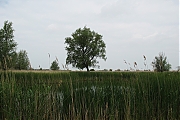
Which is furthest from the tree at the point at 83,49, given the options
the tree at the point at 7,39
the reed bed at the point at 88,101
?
the reed bed at the point at 88,101

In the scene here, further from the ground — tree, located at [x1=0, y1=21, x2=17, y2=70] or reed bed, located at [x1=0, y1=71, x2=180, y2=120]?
tree, located at [x1=0, y1=21, x2=17, y2=70]

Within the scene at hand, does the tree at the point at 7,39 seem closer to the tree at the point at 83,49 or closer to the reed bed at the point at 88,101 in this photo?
the tree at the point at 83,49

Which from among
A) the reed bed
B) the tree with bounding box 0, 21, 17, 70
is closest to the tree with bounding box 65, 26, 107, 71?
the tree with bounding box 0, 21, 17, 70

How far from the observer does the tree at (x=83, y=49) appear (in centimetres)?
3190

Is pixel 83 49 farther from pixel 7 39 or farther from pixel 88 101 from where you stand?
pixel 88 101

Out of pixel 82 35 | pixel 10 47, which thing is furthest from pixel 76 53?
pixel 10 47

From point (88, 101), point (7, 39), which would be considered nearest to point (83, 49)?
point (7, 39)

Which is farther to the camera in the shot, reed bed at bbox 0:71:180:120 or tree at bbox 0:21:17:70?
tree at bbox 0:21:17:70

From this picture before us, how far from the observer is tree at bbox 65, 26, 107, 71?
31.9 metres

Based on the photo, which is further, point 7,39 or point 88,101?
point 7,39

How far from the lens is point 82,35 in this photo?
3294 centimetres

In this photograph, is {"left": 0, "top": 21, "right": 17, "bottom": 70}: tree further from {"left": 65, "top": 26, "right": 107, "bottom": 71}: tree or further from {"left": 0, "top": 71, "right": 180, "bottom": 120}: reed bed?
{"left": 0, "top": 71, "right": 180, "bottom": 120}: reed bed

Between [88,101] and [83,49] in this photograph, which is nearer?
[88,101]

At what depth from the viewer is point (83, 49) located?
33031 millimetres
